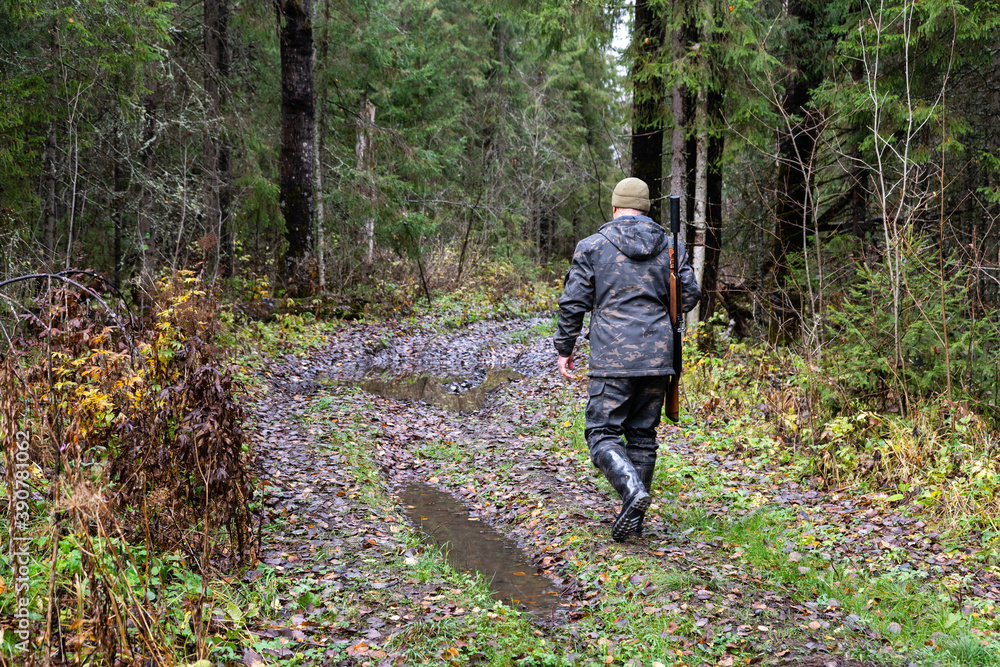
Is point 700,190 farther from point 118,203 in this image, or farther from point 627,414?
point 118,203

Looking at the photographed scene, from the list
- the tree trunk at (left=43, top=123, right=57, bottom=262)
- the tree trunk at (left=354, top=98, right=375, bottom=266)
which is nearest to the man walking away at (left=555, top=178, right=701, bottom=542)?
the tree trunk at (left=43, top=123, right=57, bottom=262)

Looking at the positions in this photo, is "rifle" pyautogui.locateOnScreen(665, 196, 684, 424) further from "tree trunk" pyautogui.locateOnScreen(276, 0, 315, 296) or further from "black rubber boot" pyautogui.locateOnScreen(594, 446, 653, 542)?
"tree trunk" pyautogui.locateOnScreen(276, 0, 315, 296)

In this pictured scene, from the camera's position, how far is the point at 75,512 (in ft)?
8.55

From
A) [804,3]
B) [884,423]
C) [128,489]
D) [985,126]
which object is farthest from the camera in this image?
[804,3]

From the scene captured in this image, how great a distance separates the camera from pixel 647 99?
9.62 metres

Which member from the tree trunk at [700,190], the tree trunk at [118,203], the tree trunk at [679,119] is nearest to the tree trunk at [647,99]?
the tree trunk at [679,119]

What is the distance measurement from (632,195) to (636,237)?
1.12 feet

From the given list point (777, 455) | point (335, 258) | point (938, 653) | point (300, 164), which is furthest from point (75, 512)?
point (335, 258)

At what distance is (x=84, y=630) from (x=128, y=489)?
3.69 ft

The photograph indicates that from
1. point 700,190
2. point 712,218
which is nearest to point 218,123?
point 700,190

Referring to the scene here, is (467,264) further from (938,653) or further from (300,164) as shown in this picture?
(938,653)

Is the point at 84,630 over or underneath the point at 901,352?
underneath

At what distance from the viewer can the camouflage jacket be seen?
461cm

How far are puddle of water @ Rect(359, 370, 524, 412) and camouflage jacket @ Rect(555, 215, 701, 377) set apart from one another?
5.24 m
